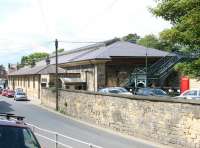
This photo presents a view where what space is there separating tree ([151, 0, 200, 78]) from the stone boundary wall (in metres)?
6.62

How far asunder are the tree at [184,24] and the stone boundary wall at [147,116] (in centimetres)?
662

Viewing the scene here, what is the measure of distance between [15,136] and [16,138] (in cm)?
4

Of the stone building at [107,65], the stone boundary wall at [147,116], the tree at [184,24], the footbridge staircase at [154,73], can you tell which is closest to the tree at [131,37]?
the stone building at [107,65]

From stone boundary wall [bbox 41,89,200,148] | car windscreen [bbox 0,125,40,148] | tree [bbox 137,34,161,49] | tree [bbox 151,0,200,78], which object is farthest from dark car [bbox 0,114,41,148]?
tree [bbox 137,34,161,49]

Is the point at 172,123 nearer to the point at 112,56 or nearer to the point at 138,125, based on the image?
the point at 138,125

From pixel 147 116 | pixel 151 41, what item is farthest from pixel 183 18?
pixel 151 41

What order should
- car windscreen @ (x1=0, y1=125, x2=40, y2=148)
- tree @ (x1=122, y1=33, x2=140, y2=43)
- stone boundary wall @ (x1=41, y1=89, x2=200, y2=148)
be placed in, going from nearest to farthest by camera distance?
car windscreen @ (x1=0, y1=125, x2=40, y2=148) < stone boundary wall @ (x1=41, y1=89, x2=200, y2=148) < tree @ (x1=122, y1=33, x2=140, y2=43)

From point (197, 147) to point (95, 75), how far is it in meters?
40.2

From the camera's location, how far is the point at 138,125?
30.8 metres

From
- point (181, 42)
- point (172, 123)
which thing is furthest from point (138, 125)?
point (181, 42)

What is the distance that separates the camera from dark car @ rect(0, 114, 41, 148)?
989cm

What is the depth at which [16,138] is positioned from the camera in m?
10.0

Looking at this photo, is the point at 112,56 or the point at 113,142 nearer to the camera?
the point at 113,142

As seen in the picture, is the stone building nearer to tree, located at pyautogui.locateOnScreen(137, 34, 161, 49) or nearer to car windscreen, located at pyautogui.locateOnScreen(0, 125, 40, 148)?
tree, located at pyautogui.locateOnScreen(137, 34, 161, 49)
